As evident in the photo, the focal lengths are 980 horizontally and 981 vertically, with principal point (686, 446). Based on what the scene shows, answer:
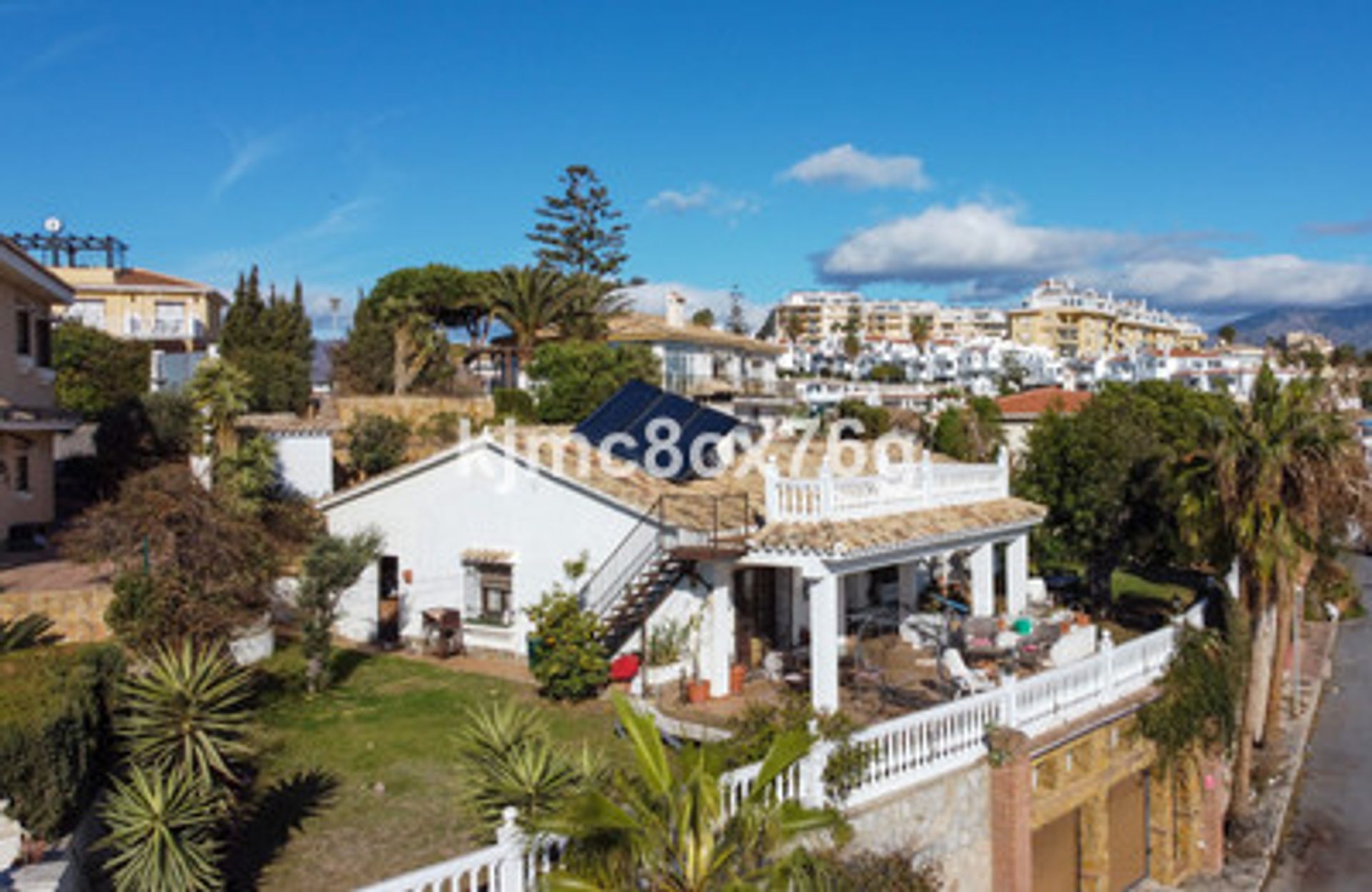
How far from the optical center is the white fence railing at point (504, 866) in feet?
24.5

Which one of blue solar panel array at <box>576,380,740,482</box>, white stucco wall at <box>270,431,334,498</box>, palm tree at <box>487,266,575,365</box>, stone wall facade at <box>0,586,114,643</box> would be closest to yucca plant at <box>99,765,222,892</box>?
stone wall facade at <box>0,586,114,643</box>

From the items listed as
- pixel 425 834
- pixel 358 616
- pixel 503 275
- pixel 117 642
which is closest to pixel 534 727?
pixel 425 834

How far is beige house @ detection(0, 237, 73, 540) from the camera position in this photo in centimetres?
2153

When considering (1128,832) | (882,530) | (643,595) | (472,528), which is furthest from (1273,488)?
(472,528)

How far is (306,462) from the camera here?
1102 inches

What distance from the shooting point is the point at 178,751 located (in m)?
9.78

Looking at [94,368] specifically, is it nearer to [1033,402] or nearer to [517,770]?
[517,770]

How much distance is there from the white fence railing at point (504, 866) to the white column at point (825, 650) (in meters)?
7.31

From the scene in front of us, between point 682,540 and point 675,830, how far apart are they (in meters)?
9.55

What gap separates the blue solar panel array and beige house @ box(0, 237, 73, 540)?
486 inches

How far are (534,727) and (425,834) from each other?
2736 mm

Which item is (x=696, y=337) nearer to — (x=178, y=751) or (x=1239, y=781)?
(x=1239, y=781)

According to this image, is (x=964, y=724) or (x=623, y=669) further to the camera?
(x=623, y=669)

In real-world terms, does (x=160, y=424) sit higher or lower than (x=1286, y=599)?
higher
